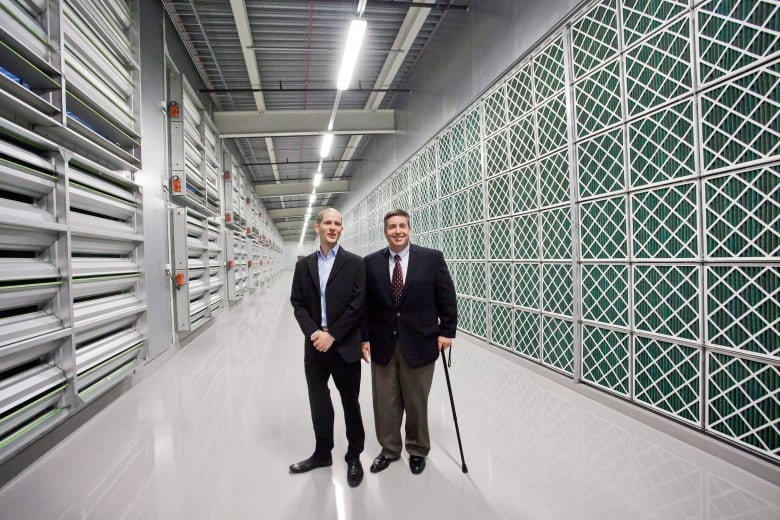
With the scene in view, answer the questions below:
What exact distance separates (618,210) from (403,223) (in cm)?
210

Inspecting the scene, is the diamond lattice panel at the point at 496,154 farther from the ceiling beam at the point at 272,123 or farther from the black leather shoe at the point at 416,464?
the ceiling beam at the point at 272,123

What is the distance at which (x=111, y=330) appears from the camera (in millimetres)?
3660

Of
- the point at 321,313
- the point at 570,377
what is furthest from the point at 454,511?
the point at 570,377

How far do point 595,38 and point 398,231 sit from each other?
9.05 ft

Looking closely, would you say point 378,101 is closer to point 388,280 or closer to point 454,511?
point 388,280

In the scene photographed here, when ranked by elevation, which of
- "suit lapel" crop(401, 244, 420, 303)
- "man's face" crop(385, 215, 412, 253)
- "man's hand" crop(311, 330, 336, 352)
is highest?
"man's face" crop(385, 215, 412, 253)

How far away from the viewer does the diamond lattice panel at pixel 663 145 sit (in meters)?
2.59

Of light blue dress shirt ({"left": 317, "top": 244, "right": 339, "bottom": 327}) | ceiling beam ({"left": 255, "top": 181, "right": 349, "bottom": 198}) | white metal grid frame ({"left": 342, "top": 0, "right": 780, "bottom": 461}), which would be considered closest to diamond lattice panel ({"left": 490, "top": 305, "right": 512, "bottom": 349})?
white metal grid frame ({"left": 342, "top": 0, "right": 780, "bottom": 461})

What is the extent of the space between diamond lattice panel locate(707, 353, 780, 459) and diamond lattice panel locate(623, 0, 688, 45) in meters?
2.43

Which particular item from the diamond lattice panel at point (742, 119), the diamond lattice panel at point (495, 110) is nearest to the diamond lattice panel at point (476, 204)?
the diamond lattice panel at point (495, 110)

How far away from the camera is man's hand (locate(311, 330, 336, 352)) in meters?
2.06

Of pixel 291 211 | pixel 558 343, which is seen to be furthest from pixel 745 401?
pixel 291 211

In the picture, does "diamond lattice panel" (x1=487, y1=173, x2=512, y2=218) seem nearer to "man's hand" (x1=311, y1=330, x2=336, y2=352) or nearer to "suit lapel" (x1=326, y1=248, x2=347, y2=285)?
"suit lapel" (x1=326, y1=248, x2=347, y2=285)

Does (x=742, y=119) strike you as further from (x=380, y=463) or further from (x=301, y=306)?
(x=380, y=463)
